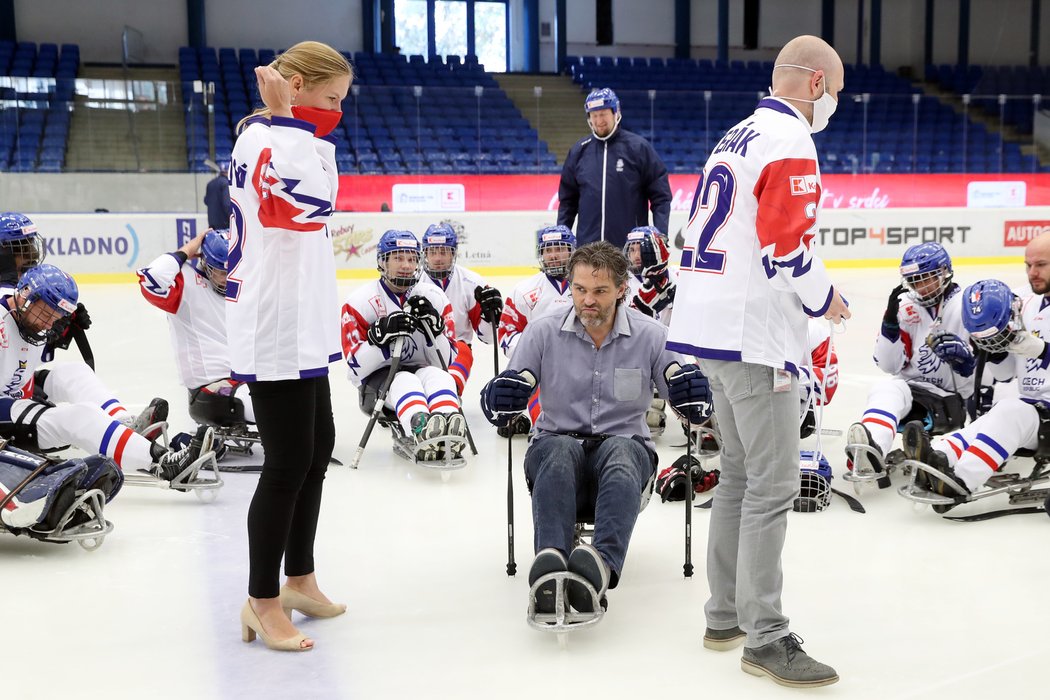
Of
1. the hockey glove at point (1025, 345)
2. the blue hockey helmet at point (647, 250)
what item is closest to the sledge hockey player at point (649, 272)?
the blue hockey helmet at point (647, 250)

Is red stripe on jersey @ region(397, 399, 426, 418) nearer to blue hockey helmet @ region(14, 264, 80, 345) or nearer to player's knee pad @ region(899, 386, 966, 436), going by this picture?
blue hockey helmet @ region(14, 264, 80, 345)

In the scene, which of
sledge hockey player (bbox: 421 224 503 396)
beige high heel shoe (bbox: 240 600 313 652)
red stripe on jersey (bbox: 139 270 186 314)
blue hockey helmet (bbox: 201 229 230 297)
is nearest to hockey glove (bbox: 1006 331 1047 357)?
sledge hockey player (bbox: 421 224 503 396)

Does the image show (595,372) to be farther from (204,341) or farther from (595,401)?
(204,341)

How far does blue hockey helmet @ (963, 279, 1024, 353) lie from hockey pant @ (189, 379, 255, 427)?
290cm

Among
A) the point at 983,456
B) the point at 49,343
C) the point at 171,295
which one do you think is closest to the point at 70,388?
A: the point at 49,343

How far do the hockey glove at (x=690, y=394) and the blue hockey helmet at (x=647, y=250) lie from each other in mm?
2097

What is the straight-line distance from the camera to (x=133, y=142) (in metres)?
11.8

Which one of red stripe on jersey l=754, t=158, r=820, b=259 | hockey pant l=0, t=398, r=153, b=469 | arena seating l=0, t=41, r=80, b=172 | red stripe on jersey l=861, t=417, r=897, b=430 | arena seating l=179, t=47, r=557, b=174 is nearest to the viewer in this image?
red stripe on jersey l=754, t=158, r=820, b=259

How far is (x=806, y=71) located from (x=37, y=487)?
255cm

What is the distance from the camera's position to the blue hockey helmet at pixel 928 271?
428cm

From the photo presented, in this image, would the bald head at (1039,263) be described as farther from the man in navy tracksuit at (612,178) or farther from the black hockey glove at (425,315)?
the black hockey glove at (425,315)

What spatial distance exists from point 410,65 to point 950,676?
17187mm

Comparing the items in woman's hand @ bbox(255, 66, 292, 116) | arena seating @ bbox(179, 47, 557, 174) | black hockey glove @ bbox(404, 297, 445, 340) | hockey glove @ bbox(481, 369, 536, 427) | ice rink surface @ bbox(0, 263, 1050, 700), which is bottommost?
ice rink surface @ bbox(0, 263, 1050, 700)

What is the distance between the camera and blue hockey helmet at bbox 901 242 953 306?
4281 millimetres
